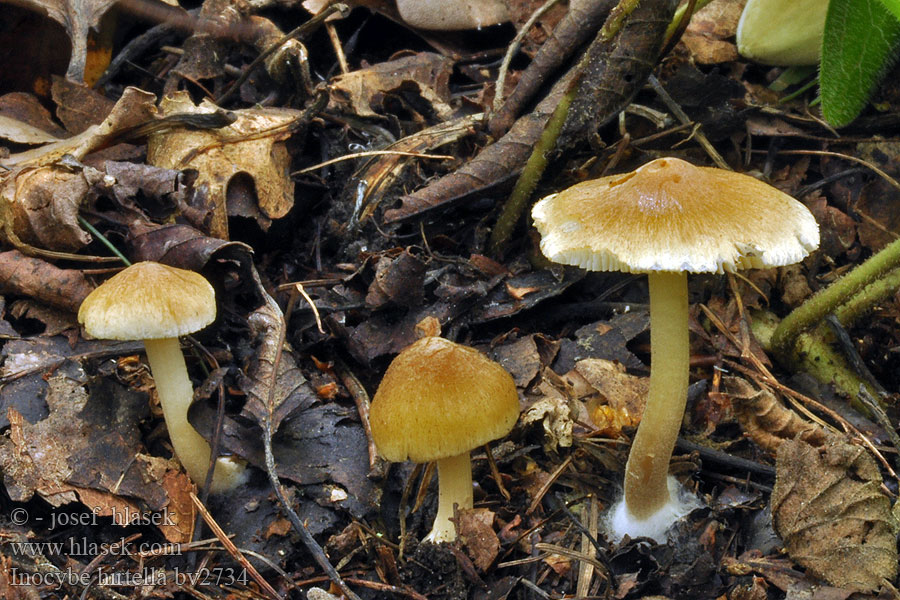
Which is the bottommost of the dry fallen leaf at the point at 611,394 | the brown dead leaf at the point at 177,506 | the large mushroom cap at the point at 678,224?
the brown dead leaf at the point at 177,506

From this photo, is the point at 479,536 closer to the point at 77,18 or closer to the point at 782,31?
the point at 782,31

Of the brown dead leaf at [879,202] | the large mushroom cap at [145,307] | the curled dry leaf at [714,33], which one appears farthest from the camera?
the curled dry leaf at [714,33]

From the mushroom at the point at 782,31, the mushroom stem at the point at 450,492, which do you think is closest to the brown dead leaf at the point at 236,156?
the mushroom stem at the point at 450,492

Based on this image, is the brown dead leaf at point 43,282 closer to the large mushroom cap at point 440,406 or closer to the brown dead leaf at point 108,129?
the brown dead leaf at point 108,129

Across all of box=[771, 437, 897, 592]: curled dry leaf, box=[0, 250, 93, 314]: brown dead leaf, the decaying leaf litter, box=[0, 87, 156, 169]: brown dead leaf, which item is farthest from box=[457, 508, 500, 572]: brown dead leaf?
box=[0, 87, 156, 169]: brown dead leaf

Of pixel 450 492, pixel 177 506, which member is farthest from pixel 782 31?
pixel 177 506

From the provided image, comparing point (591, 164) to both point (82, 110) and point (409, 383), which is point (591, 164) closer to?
point (409, 383)
